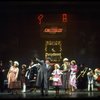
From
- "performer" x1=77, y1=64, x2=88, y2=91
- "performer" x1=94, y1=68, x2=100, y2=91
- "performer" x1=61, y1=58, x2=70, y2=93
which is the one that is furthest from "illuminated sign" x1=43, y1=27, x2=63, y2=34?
"performer" x1=61, y1=58, x2=70, y2=93

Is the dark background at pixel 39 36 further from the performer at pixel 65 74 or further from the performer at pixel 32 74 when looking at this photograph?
the performer at pixel 65 74

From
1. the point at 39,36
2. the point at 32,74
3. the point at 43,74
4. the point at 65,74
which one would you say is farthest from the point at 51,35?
the point at 43,74

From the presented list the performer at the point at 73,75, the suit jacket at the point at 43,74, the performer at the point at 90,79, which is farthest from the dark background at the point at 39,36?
the suit jacket at the point at 43,74

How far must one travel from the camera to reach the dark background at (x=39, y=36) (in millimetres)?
31719

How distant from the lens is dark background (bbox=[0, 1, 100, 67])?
3172cm

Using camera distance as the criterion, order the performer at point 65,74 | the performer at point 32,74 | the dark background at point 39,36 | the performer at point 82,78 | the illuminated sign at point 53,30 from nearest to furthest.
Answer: the performer at point 65,74 → the performer at point 32,74 → the performer at point 82,78 → the dark background at point 39,36 → the illuminated sign at point 53,30

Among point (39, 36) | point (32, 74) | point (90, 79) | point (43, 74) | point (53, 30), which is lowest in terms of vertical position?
point (90, 79)

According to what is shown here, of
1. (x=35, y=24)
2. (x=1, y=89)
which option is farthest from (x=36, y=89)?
(x=35, y=24)

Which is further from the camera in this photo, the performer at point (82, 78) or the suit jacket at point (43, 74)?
the performer at point (82, 78)

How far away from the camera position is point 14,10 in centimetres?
3134

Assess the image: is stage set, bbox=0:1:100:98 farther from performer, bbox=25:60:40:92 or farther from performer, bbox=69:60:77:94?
performer, bbox=25:60:40:92

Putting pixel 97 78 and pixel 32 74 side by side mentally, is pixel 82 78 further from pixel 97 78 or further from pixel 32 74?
pixel 32 74

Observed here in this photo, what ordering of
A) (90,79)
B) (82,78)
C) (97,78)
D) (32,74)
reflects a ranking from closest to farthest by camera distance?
(32,74) → (97,78) → (90,79) → (82,78)

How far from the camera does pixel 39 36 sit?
32.2m
